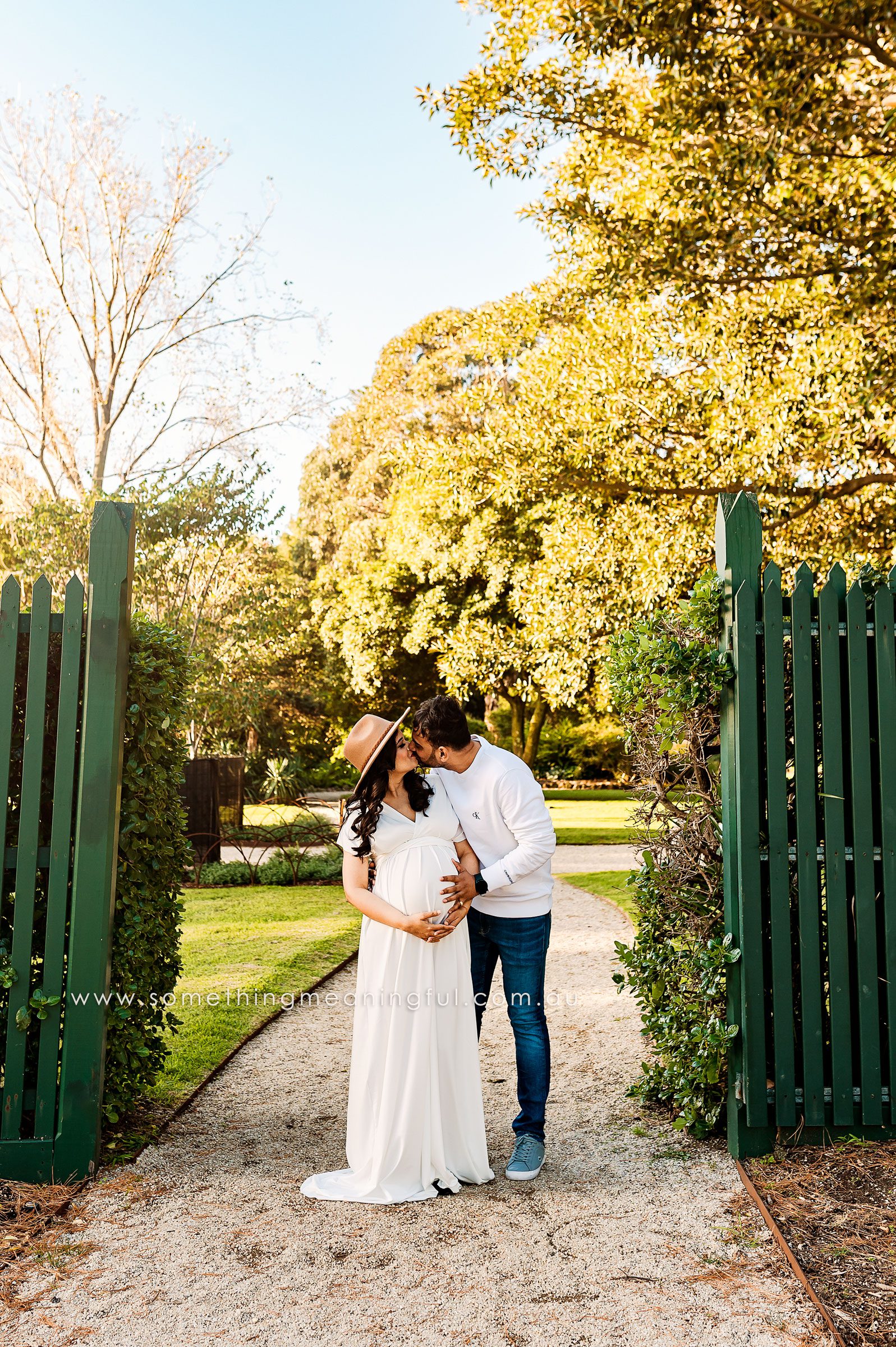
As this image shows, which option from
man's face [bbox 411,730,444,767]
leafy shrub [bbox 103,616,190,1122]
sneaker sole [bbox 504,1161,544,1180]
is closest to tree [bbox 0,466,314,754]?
leafy shrub [bbox 103,616,190,1122]

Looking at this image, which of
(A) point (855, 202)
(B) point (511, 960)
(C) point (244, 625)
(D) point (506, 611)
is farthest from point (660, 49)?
(D) point (506, 611)

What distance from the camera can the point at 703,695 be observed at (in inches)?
171

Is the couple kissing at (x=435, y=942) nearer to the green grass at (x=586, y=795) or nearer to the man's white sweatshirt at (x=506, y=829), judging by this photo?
the man's white sweatshirt at (x=506, y=829)

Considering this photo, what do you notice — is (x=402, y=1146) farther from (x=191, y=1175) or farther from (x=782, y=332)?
(x=782, y=332)

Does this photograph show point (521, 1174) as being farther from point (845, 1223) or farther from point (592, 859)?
point (592, 859)

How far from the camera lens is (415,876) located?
13.1 feet

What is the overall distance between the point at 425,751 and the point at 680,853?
1.41 m

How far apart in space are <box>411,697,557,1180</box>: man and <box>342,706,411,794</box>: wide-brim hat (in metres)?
0.18

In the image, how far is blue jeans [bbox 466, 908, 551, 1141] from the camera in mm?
4137

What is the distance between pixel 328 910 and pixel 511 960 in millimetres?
7192

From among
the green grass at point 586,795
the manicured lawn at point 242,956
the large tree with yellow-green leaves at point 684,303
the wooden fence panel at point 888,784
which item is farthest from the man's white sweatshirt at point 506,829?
the green grass at point 586,795

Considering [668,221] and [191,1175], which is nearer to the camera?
[191,1175]

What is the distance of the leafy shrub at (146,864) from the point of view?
14.0 feet

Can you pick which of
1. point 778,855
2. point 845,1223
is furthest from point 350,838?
point 845,1223
